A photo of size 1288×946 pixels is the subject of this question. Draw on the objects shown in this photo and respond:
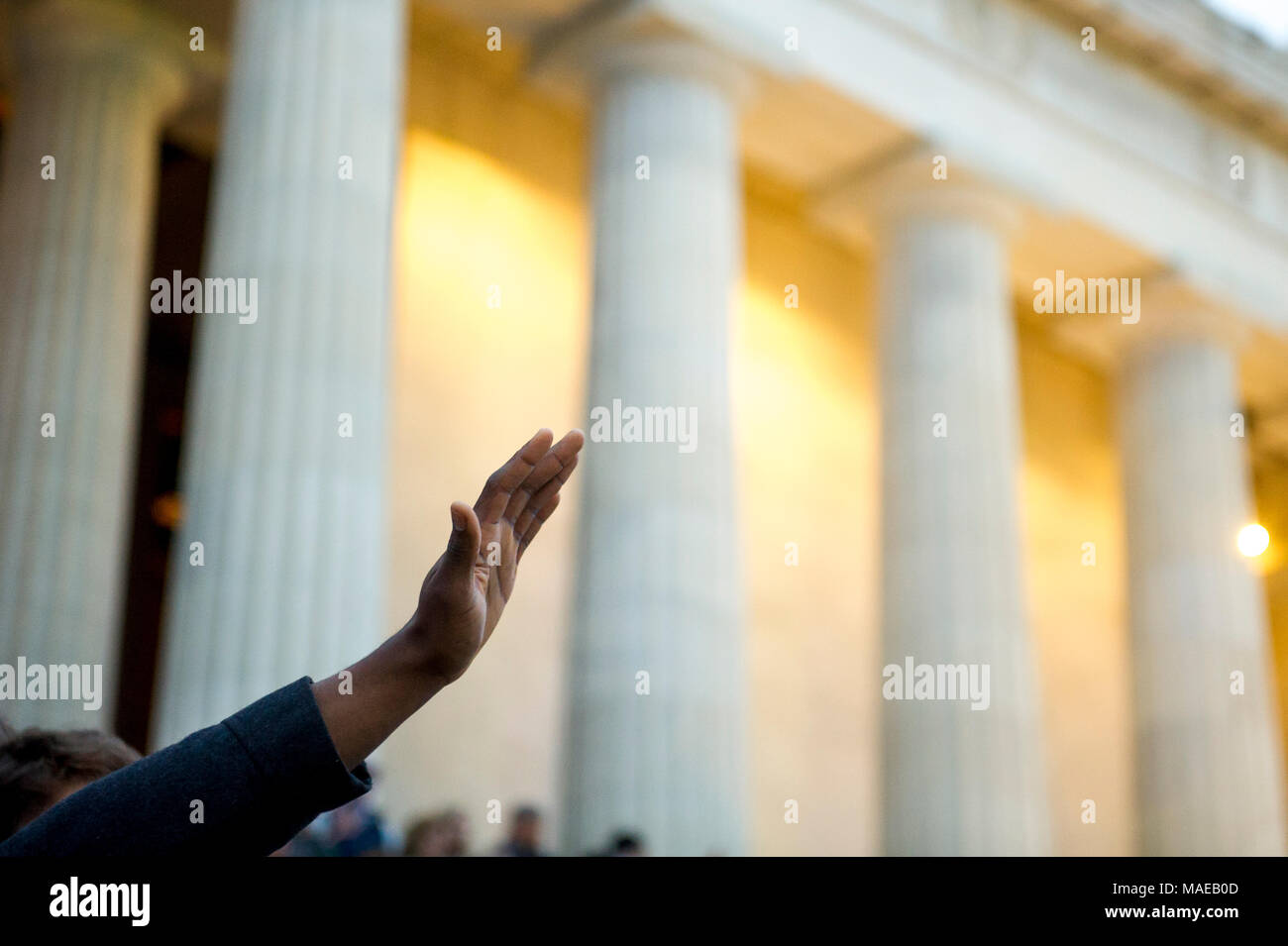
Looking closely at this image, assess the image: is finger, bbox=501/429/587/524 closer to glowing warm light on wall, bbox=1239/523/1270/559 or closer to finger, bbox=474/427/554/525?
finger, bbox=474/427/554/525

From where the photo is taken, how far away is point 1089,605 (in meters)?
35.8

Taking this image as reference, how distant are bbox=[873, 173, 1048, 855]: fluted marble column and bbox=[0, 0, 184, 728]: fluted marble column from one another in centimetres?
1089

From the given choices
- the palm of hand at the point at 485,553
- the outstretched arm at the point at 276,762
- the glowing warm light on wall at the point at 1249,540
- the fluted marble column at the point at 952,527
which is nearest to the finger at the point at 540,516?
the palm of hand at the point at 485,553

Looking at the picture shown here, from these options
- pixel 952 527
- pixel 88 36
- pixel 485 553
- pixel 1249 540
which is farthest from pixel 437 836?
pixel 1249 540

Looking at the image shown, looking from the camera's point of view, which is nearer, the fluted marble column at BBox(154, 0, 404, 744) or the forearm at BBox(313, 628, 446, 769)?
the forearm at BBox(313, 628, 446, 769)

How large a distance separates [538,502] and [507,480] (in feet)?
0.33

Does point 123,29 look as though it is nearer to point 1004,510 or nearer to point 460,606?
point 1004,510

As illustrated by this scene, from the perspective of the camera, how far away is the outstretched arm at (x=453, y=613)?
2.04 meters

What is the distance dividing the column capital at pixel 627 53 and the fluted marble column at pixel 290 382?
506cm

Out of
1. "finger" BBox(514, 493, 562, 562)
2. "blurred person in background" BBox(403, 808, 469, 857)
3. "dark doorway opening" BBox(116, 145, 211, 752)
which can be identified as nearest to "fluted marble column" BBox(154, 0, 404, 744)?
"blurred person in background" BBox(403, 808, 469, 857)

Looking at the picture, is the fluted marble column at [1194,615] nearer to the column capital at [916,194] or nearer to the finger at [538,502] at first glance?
the column capital at [916,194]

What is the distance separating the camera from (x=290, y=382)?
54.2 ft

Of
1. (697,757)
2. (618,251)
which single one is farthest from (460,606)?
(618,251)

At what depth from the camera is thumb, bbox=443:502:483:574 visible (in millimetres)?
2168
